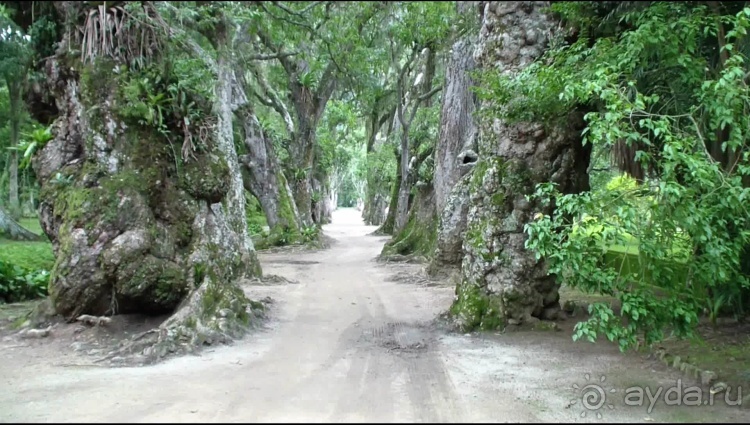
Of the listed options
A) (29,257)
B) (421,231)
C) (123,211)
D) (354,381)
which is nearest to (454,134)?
(421,231)

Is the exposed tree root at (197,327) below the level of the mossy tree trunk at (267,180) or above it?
below

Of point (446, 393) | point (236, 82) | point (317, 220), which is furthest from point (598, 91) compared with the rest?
point (317, 220)

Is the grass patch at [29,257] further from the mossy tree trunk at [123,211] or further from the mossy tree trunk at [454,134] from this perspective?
the mossy tree trunk at [454,134]

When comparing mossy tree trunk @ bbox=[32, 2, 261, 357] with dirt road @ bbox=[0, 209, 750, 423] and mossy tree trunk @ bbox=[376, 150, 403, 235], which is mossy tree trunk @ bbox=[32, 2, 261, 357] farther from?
mossy tree trunk @ bbox=[376, 150, 403, 235]

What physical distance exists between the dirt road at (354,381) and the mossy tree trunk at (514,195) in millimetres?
537

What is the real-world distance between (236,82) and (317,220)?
14187 millimetres

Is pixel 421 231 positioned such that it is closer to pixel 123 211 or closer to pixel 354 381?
pixel 123 211

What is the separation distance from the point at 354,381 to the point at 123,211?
163 inches

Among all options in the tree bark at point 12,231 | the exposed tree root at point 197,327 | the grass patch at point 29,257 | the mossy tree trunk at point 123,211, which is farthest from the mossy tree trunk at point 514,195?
the tree bark at point 12,231

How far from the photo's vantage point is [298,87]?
21.9m

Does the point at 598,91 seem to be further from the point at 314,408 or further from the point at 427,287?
the point at 427,287

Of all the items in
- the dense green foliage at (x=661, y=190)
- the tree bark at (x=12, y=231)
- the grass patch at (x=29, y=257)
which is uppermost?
the dense green foliage at (x=661, y=190)

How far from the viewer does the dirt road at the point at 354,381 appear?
14.5 ft

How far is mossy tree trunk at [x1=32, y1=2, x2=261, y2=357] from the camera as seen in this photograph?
23.8 ft
